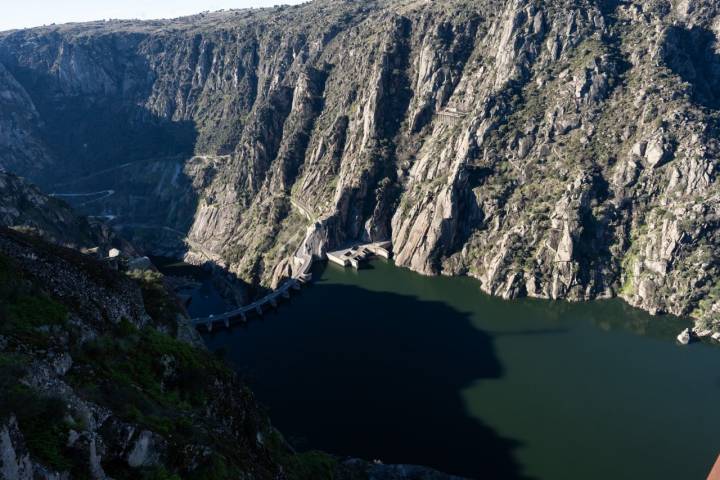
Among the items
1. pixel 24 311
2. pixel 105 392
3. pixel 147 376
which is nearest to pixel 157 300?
pixel 147 376

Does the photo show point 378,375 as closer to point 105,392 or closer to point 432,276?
point 432,276

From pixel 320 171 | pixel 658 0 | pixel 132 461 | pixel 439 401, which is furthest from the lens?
pixel 320 171

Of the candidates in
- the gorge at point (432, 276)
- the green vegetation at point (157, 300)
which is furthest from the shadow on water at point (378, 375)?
the green vegetation at point (157, 300)

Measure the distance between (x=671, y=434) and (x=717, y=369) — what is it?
2241 centimetres

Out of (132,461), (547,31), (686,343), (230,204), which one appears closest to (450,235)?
(686,343)

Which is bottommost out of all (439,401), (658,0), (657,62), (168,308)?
(439,401)

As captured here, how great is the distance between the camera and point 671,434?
7506cm

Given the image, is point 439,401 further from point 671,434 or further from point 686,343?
point 686,343

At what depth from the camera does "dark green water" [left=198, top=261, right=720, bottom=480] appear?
72625 millimetres

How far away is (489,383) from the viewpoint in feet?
286

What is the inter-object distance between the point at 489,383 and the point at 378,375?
17.5 m

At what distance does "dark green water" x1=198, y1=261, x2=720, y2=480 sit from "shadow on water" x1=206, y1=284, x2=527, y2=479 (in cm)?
25

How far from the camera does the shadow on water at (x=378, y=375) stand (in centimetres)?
7394

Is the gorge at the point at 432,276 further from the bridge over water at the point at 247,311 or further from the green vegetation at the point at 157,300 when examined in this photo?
the bridge over water at the point at 247,311
